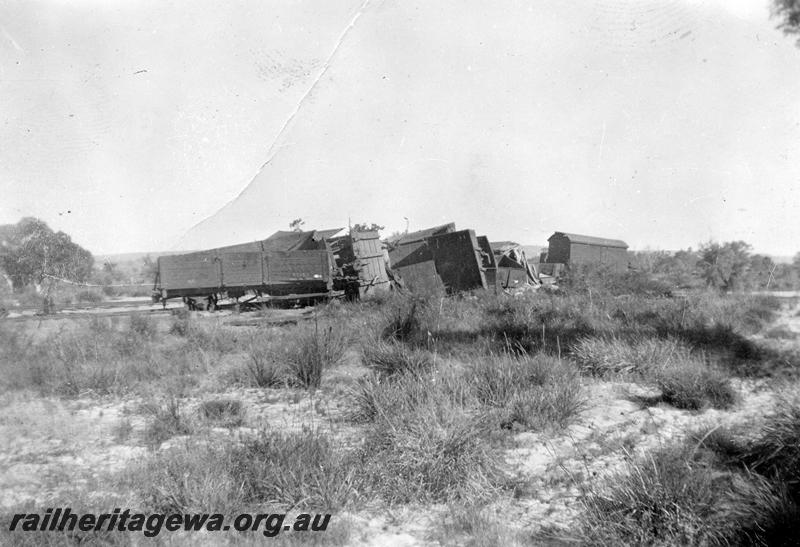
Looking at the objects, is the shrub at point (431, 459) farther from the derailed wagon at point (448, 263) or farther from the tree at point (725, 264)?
the tree at point (725, 264)

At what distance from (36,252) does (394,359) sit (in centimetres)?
1590

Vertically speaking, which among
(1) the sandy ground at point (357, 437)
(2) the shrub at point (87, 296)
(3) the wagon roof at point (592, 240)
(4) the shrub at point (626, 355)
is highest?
(3) the wagon roof at point (592, 240)

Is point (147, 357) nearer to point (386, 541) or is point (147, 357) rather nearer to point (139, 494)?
point (139, 494)

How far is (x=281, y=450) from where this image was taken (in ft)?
11.0

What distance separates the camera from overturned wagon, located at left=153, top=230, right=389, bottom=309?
14422mm

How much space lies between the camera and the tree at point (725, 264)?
820 inches

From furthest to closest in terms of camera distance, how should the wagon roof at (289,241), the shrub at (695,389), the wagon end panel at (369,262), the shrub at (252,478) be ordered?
the wagon roof at (289,241), the wagon end panel at (369,262), the shrub at (695,389), the shrub at (252,478)

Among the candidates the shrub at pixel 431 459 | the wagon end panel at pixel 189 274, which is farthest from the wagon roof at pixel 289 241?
the shrub at pixel 431 459

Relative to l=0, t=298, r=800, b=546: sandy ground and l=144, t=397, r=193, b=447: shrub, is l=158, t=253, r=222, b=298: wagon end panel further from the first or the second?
l=144, t=397, r=193, b=447: shrub

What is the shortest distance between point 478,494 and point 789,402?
2728mm

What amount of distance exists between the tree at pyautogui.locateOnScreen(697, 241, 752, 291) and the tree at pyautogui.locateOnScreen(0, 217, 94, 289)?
2579cm

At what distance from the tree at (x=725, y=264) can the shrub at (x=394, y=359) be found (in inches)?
739

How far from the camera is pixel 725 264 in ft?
71.8

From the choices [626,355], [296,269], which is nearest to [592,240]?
[296,269]
